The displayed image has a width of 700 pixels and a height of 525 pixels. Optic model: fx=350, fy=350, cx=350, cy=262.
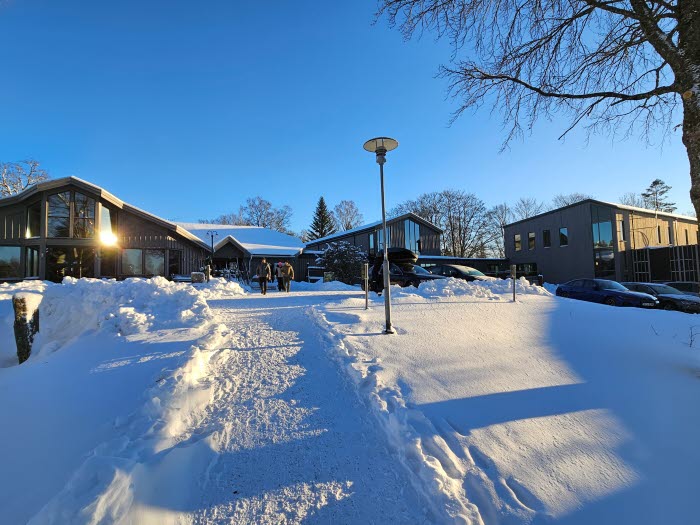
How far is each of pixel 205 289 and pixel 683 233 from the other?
39349mm

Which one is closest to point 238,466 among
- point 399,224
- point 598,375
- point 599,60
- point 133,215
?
point 598,375

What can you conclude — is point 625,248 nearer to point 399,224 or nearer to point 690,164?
point 399,224

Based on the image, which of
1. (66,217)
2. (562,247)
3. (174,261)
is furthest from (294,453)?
(562,247)

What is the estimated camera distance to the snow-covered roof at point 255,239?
28.2 m

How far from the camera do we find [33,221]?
19.5 metres

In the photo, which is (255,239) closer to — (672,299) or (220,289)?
(220,289)

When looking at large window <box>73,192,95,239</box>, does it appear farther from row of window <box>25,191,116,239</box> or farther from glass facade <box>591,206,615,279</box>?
glass facade <box>591,206,615,279</box>

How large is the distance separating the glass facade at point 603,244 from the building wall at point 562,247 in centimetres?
33

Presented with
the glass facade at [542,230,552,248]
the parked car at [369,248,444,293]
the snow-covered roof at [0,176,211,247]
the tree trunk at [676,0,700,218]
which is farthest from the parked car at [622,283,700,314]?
the snow-covered roof at [0,176,211,247]

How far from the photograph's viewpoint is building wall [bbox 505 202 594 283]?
27.4 meters

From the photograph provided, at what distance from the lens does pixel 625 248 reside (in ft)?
86.7

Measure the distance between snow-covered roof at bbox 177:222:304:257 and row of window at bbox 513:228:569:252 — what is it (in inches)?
848

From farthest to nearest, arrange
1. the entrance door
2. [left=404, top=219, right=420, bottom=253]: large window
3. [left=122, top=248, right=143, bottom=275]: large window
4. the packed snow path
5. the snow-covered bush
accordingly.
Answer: [left=404, top=219, right=420, bottom=253]: large window → the snow-covered bush → [left=122, top=248, right=143, bottom=275]: large window → the entrance door → the packed snow path

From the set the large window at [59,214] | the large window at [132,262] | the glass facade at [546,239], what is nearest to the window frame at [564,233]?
the glass facade at [546,239]
